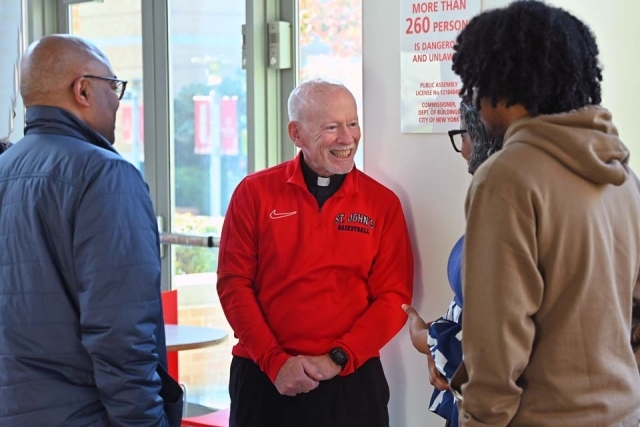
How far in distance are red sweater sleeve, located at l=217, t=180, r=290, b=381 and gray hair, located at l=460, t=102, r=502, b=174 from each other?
89cm

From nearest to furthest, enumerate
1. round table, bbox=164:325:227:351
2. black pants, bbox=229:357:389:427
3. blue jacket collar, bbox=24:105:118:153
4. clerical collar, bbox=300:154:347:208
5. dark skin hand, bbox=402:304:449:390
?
blue jacket collar, bbox=24:105:118:153, dark skin hand, bbox=402:304:449:390, black pants, bbox=229:357:389:427, clerical collar, bbox=300:154:347:208, round table, bbox=164:325:227:351

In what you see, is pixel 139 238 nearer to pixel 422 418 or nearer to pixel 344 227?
pixel 344 227

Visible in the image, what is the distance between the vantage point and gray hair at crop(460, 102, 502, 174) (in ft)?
7.61

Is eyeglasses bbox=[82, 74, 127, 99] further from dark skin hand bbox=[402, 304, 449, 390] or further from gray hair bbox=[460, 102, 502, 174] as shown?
dark skin hand bbox=[402, 304, 449, 390]

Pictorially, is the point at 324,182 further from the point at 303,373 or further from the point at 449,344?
the point at 449,344

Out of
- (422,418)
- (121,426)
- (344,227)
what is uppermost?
(344,227)

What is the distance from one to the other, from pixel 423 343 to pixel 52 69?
1.31 metres

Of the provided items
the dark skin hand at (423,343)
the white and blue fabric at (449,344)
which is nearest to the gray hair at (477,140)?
the white and blue fabric at (449,344)

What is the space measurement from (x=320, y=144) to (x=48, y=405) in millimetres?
1292

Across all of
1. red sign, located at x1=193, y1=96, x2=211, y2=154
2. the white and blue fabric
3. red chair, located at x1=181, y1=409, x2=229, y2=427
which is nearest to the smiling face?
the white and blue fabric

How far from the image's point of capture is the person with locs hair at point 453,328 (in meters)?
2.29

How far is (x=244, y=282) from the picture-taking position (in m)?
2.94

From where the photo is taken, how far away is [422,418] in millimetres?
2990

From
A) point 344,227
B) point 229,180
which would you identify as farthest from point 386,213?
point 229,180
